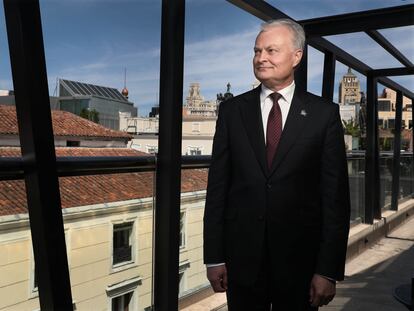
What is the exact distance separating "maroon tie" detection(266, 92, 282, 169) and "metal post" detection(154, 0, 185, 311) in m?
1.17

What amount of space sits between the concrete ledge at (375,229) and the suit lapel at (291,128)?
422 cm

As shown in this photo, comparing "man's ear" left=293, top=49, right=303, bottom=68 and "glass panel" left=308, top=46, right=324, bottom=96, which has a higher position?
"glass panel" left=308, top=46, right=324, bottom=96

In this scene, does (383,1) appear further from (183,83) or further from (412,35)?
(183,83)

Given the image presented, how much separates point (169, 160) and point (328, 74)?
10.5 ft

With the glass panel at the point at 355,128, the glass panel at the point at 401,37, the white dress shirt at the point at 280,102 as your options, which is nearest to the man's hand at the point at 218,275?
the white dress shirt at the point at 280,102

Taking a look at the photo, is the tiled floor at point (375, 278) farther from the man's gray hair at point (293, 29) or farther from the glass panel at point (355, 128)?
the man's gray hair at point (293, 29)

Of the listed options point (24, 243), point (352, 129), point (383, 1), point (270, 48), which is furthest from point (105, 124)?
point (352, 129)

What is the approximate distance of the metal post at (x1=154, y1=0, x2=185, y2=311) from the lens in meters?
2.92

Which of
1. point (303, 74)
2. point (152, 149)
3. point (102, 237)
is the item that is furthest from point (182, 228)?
point (303, 74)

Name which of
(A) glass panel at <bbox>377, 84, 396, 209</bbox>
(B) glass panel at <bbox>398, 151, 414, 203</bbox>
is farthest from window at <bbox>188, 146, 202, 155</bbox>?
(B) glass panel at <bbox>398, 151, 414, 203</bbox>

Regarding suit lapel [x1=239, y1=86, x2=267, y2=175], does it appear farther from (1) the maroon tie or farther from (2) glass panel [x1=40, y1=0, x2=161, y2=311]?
(2) glass panel [x1=40, y1=0, x2=161, y2=311]

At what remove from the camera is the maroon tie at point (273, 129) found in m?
1.86

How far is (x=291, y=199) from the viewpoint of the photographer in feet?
5.97

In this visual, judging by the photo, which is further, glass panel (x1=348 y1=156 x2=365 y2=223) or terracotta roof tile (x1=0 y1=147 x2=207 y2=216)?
glass panel (x1=348 y1=156 x2=365 y2=223)
